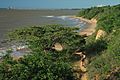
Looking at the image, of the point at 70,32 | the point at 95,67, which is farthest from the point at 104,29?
the point at 95,67

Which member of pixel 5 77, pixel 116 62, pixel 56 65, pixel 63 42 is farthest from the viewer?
pixel 63 42

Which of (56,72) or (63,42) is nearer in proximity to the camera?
(56,72)

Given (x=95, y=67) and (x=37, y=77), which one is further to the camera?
(x=95, y=67)

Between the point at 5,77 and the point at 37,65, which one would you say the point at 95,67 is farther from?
the point at 5,77

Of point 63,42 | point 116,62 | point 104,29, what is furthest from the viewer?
point 104,29

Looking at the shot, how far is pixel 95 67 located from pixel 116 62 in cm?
110

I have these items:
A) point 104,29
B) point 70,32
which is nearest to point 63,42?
point 70,32

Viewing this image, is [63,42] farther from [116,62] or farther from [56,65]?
[56,65]

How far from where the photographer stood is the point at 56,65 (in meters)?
15.6

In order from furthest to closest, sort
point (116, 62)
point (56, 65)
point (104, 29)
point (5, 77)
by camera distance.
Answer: point (104, 29) < point (116, 62) < point (56, 65) < point (5, 77)

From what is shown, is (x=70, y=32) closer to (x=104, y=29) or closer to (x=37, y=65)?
(x=104, y=29)

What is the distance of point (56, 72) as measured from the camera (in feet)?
50.3

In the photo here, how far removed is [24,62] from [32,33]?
955cm

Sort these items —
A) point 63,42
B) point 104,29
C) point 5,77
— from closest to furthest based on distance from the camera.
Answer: point 5,77 < point 63,42 < point 104,29
